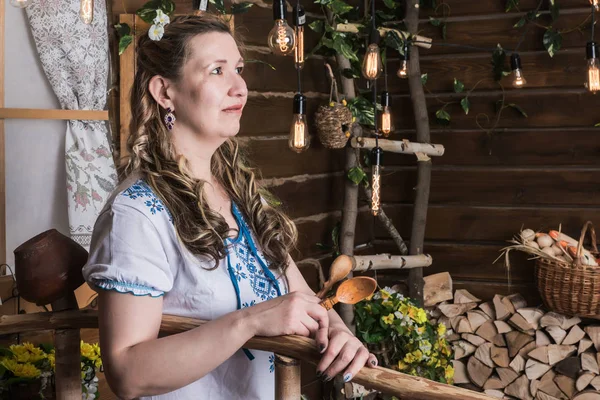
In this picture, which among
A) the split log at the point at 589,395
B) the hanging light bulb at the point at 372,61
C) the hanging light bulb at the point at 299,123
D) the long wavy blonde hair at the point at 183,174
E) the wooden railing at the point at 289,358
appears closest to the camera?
the wooden railing at the point at 289,358

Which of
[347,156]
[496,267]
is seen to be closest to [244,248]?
[347,156]

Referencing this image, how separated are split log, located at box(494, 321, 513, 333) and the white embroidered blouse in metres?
2.56

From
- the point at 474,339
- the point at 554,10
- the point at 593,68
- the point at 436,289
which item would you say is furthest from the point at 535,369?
the point at 554,10

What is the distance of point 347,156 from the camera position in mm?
3770

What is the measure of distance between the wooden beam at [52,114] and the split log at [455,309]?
6.91 feet

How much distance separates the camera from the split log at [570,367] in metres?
3.81

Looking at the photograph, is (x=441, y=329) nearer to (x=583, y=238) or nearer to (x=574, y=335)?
(x=574, y=335)

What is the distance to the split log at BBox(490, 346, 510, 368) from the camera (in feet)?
12.9

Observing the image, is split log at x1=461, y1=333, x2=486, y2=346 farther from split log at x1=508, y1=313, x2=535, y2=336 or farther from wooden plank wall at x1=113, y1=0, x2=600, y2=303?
wooden plank wall at x1=113, y1=0, x2=600, y2=303

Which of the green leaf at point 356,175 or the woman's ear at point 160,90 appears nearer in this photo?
the woman's ear at point 160,90

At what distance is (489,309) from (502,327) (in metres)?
0.13

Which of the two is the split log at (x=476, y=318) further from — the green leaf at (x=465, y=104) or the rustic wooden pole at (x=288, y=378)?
the rustic wooden pole at (x=288, y=378)

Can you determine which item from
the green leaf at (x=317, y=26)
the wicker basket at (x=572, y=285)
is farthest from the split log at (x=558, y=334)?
the green leaf at (x=317, y=26)

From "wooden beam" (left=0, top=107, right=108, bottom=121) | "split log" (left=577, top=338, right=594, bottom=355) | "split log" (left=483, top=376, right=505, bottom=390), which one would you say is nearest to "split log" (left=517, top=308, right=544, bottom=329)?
"split log" (left=577, top=338, right=594, bottom=355)
